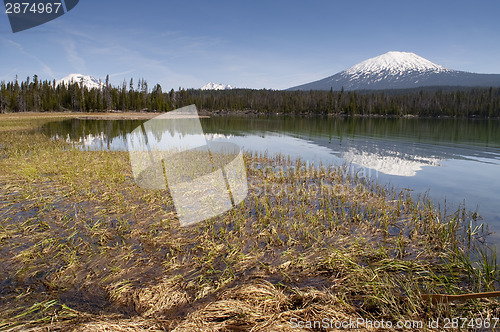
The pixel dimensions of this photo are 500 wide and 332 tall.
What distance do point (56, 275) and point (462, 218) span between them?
36.3 ft

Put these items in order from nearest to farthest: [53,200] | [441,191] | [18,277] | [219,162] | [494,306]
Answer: [494,306] → [18,277] → [53,200] → [441,191] → [219,162]

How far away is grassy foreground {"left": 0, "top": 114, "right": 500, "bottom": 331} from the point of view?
4109 mm

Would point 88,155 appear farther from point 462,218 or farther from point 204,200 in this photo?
point 462,218

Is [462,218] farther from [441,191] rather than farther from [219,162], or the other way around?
[219,162]

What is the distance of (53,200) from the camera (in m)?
9.50

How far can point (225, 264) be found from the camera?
19.6 feet

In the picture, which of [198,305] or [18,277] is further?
[18,277]

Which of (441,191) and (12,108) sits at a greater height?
(12,108)

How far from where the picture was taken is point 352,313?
164 inches

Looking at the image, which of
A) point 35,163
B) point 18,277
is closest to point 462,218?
point 18,277

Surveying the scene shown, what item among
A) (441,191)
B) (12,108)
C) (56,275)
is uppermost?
(12,108)

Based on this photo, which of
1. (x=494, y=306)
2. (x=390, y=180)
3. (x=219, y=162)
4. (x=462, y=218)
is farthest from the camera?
(x=219, y=162)

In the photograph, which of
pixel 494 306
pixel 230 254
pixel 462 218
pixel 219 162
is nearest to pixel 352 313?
pixel 494 306

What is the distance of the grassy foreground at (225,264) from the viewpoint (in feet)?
13.5
